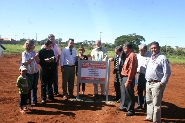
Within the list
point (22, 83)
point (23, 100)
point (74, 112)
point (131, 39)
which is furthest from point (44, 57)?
point (131, 39)

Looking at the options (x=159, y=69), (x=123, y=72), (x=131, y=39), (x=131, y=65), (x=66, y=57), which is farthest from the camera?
(x=131, y=39)

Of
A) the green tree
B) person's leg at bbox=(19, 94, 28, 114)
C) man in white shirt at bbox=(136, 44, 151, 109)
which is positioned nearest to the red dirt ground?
person's leg at bbox=(19, 94, 28, 114)

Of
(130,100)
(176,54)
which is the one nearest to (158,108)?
(130,100)

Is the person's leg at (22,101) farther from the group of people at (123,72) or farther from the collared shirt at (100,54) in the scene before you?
the collared shirt at (100,54)

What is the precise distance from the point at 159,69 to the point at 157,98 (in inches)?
28.2

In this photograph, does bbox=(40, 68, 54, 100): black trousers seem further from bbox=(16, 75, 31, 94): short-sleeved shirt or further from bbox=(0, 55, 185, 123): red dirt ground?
bbox=(16, 75, 31, 94): short-sleeved shirt

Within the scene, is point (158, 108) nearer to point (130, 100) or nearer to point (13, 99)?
point (130, 100)

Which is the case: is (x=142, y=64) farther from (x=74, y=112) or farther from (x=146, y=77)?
(x=74, y=112)

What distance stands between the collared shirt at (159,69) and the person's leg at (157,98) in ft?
0.59

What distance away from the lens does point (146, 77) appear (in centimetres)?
593

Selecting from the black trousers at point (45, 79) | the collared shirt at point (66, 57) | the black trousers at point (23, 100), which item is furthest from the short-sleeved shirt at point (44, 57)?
the black trousers at point (23, 100)

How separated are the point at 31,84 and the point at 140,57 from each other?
3.48 m

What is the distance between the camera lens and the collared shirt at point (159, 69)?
5.46 m

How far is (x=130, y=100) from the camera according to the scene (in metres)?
6.62
